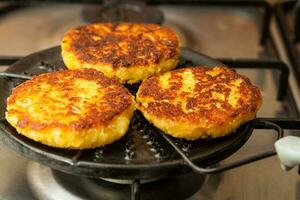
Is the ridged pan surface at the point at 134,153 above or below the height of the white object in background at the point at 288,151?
below

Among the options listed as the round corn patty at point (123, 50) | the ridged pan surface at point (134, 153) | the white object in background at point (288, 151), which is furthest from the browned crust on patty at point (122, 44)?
the white object in background at point (288, 151)

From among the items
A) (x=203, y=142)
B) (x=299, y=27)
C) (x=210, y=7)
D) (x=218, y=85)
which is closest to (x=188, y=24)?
(x=210, y=7)

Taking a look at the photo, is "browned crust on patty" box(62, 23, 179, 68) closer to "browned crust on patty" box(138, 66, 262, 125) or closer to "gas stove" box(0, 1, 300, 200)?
"browned crust on patty" box(138, 66, 262, 125)

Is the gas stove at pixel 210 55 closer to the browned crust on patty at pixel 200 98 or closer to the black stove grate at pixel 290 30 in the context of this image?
the black stove grate at pixel 290 30

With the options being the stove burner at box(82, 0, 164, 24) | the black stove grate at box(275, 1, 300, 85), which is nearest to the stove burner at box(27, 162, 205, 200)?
the black stove grate at box(275, 1, 300, 85)

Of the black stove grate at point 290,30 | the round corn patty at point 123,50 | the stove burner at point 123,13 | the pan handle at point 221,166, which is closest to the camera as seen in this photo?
the pan handle at point 221,166

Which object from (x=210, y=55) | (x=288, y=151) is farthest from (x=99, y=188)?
(x=210, y=55)

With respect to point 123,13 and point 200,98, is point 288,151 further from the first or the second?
point 123,13
